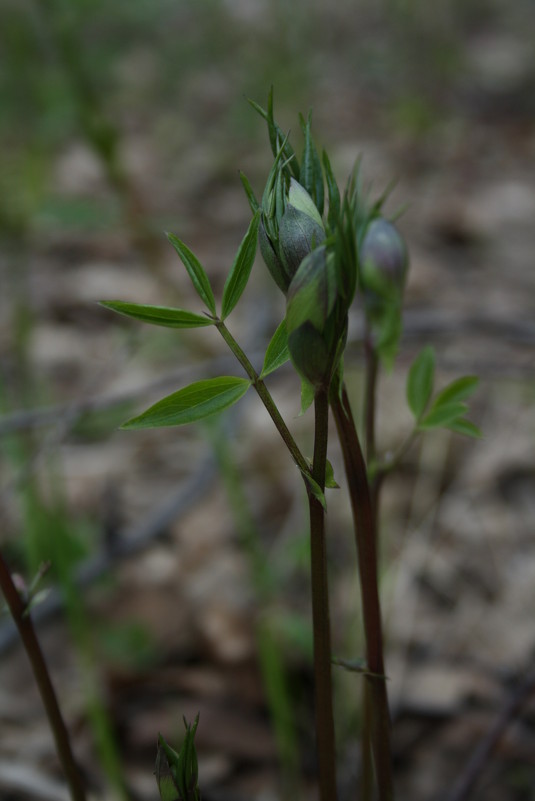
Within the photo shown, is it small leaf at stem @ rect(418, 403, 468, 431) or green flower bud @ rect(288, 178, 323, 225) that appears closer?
green flower bud @ rect(288, 178, 323, 225)

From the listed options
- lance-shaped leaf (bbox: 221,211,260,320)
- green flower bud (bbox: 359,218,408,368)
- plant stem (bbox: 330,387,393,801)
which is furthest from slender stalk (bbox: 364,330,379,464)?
lance-shaped leaf (bbox: 221,211,260,320)

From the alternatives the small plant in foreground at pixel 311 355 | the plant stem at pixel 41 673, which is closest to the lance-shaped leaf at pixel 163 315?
the small plant in foreground at pixel 311 355

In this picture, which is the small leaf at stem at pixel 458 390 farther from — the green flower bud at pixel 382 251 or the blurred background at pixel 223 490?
the blurred background at pixel 223 490

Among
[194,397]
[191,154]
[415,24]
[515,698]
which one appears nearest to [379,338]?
[194,397]

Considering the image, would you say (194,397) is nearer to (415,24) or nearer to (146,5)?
(146,5)

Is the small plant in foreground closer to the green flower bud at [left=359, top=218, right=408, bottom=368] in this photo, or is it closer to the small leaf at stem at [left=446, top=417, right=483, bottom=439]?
the small leaf at stem at [left=446, top=417, right=483, bottom=439]
